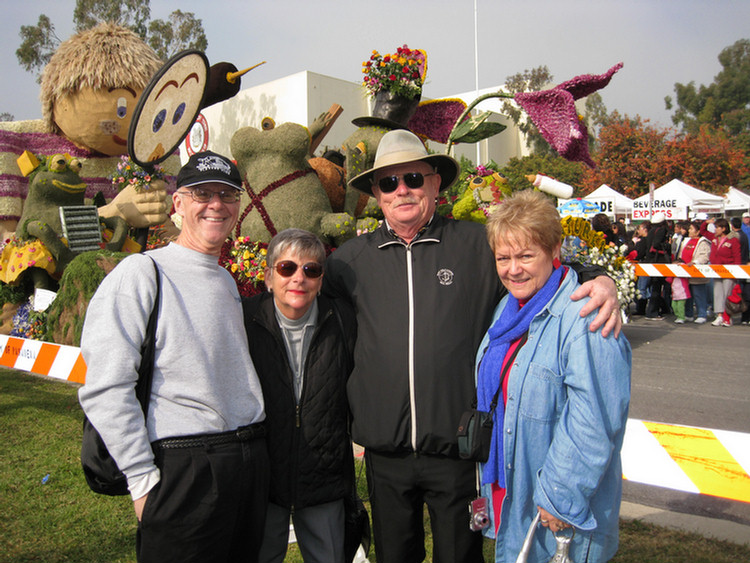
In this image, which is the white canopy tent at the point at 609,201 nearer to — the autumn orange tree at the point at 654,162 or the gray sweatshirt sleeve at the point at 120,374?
the autumn orange tree at the point at 654,162

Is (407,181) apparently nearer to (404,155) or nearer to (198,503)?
(404,155)

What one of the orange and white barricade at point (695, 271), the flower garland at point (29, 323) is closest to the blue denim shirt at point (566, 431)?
the flower garland at point (29, 323)

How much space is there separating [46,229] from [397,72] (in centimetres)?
448

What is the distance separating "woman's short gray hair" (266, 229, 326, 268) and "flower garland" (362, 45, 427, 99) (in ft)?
13.0

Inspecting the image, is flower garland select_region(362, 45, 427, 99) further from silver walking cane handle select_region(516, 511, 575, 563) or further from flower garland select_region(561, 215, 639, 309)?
silver walking cane handle select_region(516, 511, 575, 563)

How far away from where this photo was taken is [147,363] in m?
1.79

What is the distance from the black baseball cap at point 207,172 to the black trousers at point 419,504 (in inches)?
47.8

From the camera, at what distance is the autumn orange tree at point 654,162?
2820cm

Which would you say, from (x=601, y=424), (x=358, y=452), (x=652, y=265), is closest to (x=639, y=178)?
(x=652, y=265)

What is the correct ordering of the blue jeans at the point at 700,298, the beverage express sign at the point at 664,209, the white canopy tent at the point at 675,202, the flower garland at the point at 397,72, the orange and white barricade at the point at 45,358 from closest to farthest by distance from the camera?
the orange and white barricade at the point at 45,358 → the flower garland at the point at 397,72 → the blue jeans at the point at 700,298 → the beverage express sign at the point at 664,209 → the white canopy tent at the point at 675,202

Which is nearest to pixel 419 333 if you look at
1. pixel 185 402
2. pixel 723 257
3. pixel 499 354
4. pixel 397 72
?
pixel 499 354

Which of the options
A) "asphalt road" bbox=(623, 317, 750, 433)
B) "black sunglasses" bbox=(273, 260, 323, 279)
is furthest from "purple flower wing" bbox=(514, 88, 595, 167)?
"black sunglasses" bbox=(273, 260, 323, 279)

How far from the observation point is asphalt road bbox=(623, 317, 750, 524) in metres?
3.71

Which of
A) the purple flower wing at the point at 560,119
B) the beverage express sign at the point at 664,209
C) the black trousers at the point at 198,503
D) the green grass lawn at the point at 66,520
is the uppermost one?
the purple flower wing at the point at 560,119
